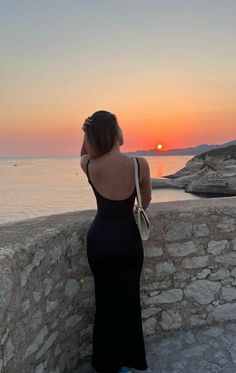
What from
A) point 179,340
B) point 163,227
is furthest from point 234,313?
point 163,227

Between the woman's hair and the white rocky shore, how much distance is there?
41.5 metres

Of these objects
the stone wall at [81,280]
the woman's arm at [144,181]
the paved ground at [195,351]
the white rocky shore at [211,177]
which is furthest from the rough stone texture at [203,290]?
the white rocky shore at [211,177]

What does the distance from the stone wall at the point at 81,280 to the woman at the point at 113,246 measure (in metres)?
0.22

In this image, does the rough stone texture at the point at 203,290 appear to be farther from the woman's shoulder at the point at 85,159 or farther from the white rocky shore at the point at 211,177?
the white rocky shore at the point at 211,177

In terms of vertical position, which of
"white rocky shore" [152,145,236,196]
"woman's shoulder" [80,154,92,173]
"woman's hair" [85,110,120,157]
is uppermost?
"woman's hair" [85,110,120,157]

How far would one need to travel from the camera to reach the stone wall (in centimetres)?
225

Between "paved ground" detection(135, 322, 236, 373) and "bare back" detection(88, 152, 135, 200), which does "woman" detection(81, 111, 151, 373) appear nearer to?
"bare back" detection(88, 152, 135, 200)

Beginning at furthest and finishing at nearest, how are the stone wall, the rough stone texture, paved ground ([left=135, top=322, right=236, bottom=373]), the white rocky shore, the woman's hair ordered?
the white rocky shore → the rough stone texture → paved ground ([left=135, top=322, right=236, bottom=373]) → the woman's hair → the stone wall

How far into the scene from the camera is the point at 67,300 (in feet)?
9.50

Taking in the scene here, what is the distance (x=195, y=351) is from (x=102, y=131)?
2.12m

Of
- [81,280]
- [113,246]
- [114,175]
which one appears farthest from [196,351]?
[114,175]

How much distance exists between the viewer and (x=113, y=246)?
2.64 meters

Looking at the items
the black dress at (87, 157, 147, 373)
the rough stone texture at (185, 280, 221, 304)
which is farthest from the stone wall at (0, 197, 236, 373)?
the black dress at (87, 157, 147, 373)

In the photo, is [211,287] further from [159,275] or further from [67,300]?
[67,300]
